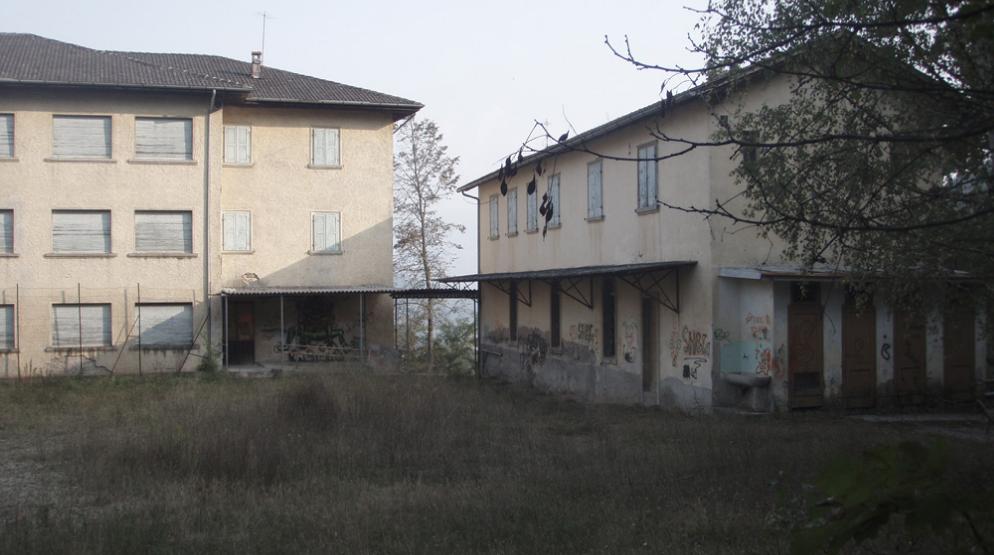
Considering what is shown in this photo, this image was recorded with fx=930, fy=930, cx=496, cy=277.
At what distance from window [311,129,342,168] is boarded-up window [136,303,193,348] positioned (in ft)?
20.4

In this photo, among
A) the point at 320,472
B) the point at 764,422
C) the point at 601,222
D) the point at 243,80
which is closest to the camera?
the point at 320,472

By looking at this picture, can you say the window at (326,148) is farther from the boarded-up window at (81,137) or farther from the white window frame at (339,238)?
the boarded-up window at (81,137)

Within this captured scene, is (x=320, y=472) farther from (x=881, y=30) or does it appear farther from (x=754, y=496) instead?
(x=881, y=30)

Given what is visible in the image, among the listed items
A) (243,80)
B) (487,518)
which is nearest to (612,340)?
(487,518)

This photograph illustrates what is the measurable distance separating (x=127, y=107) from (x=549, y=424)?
18.5 meters

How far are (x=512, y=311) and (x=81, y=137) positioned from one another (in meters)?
13.9

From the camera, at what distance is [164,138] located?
28.2m

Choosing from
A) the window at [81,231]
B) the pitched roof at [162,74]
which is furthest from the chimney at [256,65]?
the window at [81,231]

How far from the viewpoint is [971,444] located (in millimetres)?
12047

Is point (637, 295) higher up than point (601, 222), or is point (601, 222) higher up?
point (601, 222)

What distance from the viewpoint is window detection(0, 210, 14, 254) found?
27.3 meters

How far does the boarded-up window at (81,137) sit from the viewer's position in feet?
90.4

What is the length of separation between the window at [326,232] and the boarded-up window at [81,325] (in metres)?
6.62

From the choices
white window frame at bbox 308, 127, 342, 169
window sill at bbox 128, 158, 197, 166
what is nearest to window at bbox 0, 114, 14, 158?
window sill at bbox 128, 158, 197, 166
